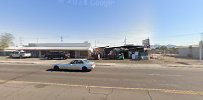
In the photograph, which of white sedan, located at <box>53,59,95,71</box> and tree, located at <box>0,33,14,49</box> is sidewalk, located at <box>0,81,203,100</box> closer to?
white sedan, located at <box>53,59,95,71</box>

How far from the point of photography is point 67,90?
935 centimetres

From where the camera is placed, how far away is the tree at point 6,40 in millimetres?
57969

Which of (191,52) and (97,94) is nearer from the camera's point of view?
(97,94)

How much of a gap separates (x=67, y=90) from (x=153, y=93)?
172 inches

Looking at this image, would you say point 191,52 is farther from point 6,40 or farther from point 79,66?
point 6,40

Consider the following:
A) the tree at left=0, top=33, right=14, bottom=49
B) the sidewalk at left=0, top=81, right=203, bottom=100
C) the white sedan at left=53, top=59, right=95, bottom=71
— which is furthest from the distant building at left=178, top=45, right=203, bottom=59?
the tree at left=0, top=33, right=14, bottom=49

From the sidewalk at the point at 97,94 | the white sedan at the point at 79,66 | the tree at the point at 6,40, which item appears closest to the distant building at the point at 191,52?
the white sedan at the point at 79,66

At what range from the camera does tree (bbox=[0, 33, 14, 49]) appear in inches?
2282

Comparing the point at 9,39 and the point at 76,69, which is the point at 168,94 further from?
the point at 9,39

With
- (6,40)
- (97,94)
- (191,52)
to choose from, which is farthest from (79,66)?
(6,40)

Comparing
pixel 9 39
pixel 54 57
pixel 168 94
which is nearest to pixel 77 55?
pixel 54 57

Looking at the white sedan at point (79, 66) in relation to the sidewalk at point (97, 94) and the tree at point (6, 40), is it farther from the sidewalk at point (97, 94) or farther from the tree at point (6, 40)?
the tree at point (6, 40)

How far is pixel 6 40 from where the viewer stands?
62500 millimetres

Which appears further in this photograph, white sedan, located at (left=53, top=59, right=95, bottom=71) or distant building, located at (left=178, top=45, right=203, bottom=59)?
distant building, located at (left=178, top=45, right=203, bottom=59)
